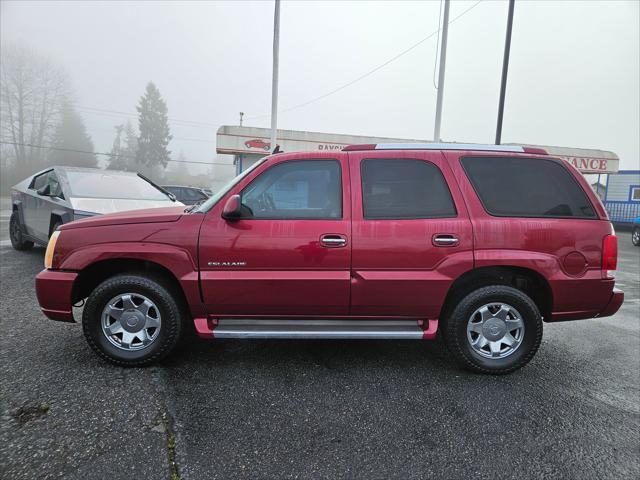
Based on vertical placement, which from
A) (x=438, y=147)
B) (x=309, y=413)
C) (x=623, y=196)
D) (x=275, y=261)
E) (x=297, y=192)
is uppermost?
(x=623, y=196)

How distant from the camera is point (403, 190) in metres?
3.13

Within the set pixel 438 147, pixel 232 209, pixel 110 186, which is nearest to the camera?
pixel 232 209

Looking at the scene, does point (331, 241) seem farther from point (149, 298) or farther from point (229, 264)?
point (149, 298)

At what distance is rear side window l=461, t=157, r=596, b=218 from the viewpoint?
123 inches

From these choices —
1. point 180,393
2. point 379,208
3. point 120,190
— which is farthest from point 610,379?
point 120,190

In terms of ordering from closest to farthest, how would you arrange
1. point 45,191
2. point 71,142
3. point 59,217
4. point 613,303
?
point 613,303 → point 59,217 → point 45,191 → point 71,142

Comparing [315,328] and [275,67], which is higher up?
[275,67]

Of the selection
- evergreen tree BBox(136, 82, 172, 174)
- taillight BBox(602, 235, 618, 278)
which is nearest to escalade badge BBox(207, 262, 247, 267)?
taillight BBox(602, 235, 618, 278)

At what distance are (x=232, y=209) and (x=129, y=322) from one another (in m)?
1.27

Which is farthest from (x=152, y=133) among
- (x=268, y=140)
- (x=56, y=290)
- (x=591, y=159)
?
(x=56, y=290)

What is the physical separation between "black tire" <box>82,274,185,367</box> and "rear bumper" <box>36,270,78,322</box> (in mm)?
193

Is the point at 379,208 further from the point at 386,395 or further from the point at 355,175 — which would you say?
the point at 386,395

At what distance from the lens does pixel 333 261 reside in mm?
2977

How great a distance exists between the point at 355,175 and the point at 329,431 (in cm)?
189
